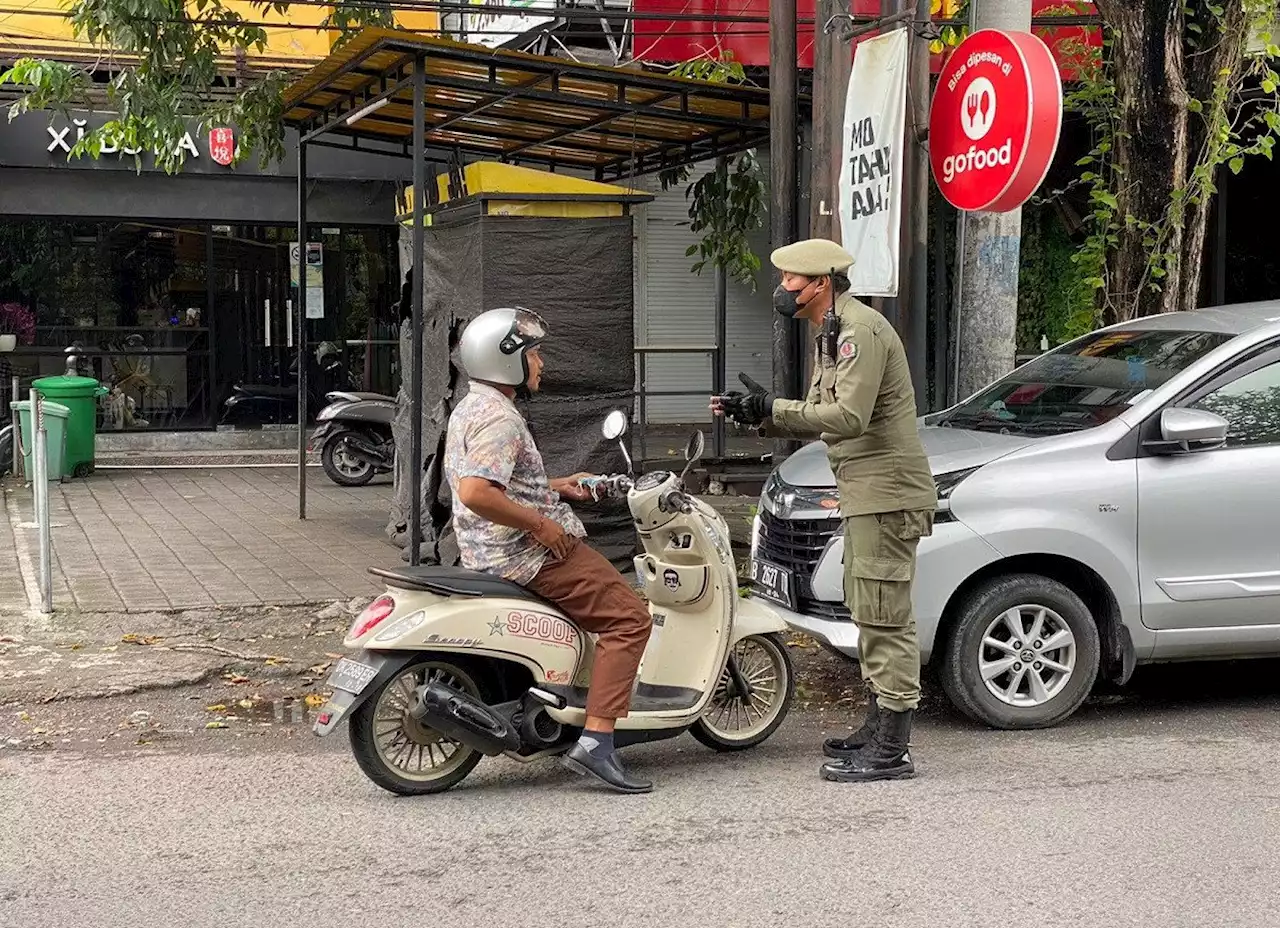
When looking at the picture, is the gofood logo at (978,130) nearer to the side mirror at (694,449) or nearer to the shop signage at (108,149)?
the side mirror at (694,449)

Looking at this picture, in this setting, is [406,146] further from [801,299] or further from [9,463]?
[801,299]

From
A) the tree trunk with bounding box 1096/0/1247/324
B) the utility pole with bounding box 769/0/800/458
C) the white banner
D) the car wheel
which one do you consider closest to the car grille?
the car wheel

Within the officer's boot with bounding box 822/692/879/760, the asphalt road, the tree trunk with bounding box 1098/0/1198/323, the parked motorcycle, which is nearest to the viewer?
the asphalt road

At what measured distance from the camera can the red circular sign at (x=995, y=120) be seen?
679 centimetres

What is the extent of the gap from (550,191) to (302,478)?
3.86m

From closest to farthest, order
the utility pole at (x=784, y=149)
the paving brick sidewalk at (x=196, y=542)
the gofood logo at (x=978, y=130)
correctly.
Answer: the gofood logo at (x=978, y=130)
the utility pole at (x=784, y=149)
the paving brick sidewalk at (x=196, y=542)

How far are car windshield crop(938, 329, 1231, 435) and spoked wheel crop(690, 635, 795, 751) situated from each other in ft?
5.34

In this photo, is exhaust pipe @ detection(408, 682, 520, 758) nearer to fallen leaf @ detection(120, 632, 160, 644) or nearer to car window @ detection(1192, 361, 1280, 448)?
fallen leaf @ detection(120, 632, 160, 644)

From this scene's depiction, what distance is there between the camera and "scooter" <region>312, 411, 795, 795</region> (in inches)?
205

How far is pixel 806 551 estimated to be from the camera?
6359 millimetres

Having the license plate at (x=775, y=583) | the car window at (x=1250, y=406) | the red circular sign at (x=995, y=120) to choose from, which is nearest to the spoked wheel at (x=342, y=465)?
the red circular sign at (x=995, y=120)

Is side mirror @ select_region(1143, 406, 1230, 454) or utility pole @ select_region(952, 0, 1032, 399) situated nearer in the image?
side mirror @ select_region(1143, 406, 1230, 454)

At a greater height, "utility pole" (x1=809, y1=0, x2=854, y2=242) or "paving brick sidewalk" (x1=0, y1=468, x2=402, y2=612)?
"utility pole" (x1=809, y1=0, x2=854, y2=242)

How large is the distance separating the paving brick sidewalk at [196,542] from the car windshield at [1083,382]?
13.0ft
